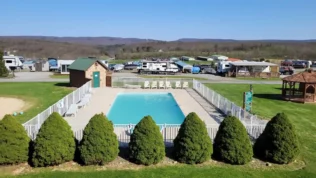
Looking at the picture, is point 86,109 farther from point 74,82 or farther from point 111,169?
point 74,82

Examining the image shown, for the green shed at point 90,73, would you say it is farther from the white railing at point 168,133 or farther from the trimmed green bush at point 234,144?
the trimmed green bush at point 234,144

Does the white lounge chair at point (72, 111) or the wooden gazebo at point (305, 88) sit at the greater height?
the wooden gazebo at point (305, 88)

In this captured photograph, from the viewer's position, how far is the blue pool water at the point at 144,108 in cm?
2041

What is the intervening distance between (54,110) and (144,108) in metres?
8.06

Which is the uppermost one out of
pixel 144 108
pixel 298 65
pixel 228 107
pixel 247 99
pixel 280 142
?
pixel 298 65

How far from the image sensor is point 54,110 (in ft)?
57.7

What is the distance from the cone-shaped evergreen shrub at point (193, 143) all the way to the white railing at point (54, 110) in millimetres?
6181

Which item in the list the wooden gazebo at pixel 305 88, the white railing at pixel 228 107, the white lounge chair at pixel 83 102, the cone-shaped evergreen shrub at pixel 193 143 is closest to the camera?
the cone-shaped evergreen shrub at pixel 193 143

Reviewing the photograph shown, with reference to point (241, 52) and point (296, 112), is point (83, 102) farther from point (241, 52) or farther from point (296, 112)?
point (241, 52)

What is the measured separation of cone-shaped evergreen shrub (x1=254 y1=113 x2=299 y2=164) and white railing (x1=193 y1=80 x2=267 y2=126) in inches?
108

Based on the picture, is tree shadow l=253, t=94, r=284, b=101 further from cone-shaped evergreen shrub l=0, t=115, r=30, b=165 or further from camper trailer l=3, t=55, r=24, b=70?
camper trailer l=3, t=55, r=24, b=70

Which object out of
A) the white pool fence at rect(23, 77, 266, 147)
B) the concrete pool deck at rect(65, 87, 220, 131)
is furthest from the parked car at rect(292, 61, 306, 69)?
the white pool fence at rect(23, 77, 266, 147)

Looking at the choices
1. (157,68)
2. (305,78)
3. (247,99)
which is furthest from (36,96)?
(157,68)

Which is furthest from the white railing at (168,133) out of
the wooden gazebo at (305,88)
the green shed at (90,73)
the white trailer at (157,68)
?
the white trailer at (157,68)
